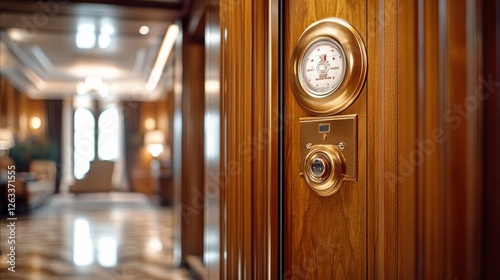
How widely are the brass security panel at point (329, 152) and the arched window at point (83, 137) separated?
471 inches

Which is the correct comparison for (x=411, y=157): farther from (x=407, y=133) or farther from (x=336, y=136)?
(x=336, y=136)

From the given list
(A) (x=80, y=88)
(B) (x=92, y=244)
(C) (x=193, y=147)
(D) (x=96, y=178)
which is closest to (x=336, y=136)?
(C) (x=193, y=147)

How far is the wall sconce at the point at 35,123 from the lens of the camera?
1219cm

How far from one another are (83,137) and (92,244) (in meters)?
8.14

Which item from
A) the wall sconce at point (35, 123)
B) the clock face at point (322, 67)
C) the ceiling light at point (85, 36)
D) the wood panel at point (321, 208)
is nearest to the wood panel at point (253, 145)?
the wood panel at point (321, 208)

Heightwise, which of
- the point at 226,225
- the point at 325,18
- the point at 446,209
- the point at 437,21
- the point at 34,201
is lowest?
the point at 34,201

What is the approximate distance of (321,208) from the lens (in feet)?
5.34

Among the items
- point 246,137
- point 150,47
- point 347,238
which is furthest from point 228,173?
point 150,47

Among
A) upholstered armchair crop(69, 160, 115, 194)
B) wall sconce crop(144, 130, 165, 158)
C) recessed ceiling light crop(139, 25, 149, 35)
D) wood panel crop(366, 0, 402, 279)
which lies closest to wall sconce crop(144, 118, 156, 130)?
wall sconce crop(144, 130, 165, 158)

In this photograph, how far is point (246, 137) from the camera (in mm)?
1793

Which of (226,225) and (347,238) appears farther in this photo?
(226,225)

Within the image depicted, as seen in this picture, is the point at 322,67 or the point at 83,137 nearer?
the point at 322,67

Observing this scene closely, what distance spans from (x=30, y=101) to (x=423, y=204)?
1282 cm

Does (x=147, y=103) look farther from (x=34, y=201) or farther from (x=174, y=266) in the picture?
(x=174, y=266)
